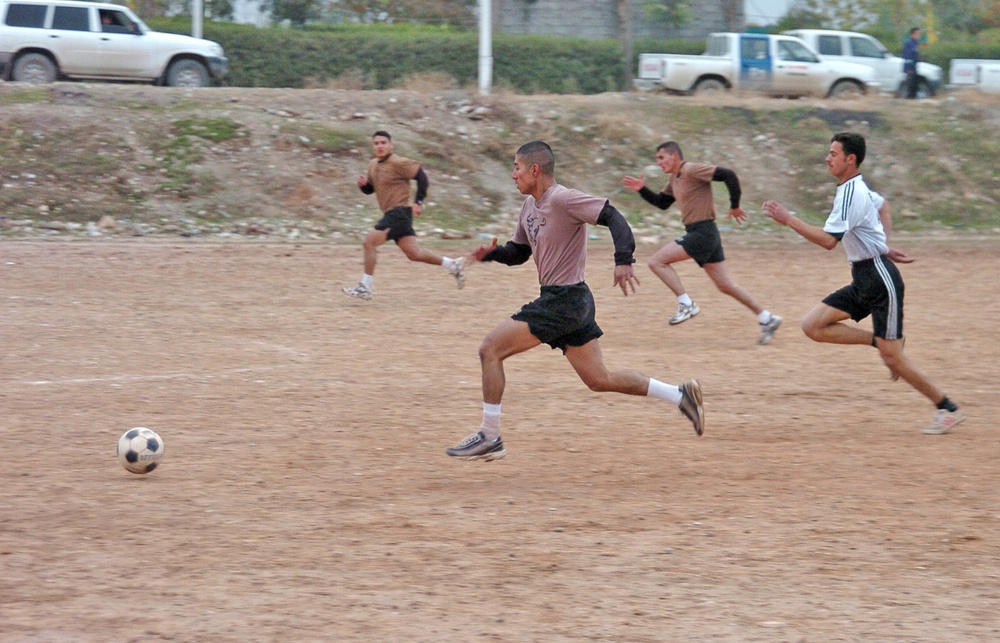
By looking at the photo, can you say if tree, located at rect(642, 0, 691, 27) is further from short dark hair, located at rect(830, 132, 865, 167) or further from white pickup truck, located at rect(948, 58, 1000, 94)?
short dark hair, located at rect(830, 132, 865, 167)

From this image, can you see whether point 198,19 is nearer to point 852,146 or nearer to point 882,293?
point 852,146

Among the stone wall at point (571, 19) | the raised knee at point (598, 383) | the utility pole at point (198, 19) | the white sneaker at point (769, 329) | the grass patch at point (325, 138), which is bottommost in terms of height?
the white sneaker at point (769, 329)

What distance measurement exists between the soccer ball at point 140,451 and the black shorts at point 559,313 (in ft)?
7.09

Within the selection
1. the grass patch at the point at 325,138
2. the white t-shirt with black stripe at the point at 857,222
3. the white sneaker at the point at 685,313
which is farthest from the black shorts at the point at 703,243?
the grass patch at the point at 325,138

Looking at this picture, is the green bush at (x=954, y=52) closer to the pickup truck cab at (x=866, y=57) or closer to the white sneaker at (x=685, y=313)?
the pickup truck cab at (x=866, y=57)

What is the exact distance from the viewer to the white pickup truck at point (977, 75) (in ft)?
99.1

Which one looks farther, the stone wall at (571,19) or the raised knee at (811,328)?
the stone wall at (571,19)

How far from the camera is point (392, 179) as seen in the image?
13.8m

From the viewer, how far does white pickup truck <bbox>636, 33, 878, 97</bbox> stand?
94.2ft

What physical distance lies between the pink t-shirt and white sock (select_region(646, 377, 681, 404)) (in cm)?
88

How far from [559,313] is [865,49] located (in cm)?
2640

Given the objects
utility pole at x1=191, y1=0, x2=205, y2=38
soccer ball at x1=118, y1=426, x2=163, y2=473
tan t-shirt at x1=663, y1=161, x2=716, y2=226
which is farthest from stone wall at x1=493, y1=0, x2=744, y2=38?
soccer ball at x1=118, y1=426, x2=163, y2=473

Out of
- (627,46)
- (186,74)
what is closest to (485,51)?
(186,74)

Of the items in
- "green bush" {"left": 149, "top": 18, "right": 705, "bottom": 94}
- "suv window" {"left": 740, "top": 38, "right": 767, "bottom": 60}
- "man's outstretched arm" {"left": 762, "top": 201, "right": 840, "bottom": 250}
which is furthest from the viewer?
"green bush" {"left": 149, "top": 18, "right": 705, "bottom": 94}
